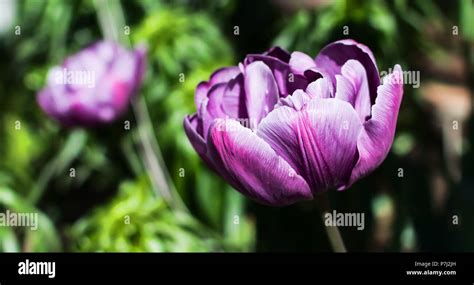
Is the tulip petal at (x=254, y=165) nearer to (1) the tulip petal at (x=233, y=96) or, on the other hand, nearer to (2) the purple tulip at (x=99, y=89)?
(1) the tulip petal at (x=233, y=96)

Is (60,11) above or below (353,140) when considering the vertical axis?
above

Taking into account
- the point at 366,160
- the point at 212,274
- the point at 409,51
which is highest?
the point at 409,51

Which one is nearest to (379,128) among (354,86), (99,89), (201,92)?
(354,86)

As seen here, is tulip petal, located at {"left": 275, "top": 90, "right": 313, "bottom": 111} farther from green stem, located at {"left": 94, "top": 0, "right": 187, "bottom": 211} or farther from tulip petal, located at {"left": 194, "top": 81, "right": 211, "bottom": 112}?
green stem, located at {"left": 94, "top": 0, "right": 187, "bottom": 211}

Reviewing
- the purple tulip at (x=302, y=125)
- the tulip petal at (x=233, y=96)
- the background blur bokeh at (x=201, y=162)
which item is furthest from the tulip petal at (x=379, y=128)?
the background blur bokeh at (x=201, y=162)

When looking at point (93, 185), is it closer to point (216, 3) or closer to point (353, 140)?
point (216, 3)

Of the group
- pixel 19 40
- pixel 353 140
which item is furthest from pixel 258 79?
pixel 19 40

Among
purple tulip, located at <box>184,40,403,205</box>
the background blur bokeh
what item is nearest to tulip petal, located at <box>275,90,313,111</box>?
purple tulip, located at <box>184,40,403,205</box>
